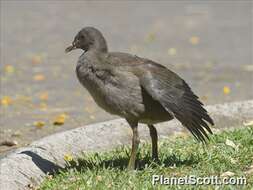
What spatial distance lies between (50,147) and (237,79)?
674 cm

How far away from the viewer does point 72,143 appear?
6434mm

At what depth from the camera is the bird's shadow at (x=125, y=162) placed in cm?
605

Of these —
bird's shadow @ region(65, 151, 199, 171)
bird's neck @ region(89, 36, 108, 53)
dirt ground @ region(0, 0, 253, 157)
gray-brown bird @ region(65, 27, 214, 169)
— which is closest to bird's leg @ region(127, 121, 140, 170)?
gray-brown bird @ region(65, 27, 214, 169)

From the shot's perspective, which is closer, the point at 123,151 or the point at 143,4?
the point at 123,151

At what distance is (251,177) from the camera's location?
5492 millimetres

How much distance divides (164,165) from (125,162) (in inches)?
16.1

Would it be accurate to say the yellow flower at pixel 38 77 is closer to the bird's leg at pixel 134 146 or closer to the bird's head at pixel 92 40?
the bird's head at pixel 92 40

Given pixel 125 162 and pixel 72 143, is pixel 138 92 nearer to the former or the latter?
pixel 125 162

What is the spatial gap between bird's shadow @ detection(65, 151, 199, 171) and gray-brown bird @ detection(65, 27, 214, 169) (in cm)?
28

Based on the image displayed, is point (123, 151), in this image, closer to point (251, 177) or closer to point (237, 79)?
point (251, 177)

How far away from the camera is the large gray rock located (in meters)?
5.64

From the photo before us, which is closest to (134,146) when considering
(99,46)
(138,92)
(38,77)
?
(138,92)

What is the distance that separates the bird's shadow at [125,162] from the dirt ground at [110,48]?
1.57 metres

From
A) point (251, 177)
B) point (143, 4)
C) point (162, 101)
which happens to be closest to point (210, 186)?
point (251, 177)
